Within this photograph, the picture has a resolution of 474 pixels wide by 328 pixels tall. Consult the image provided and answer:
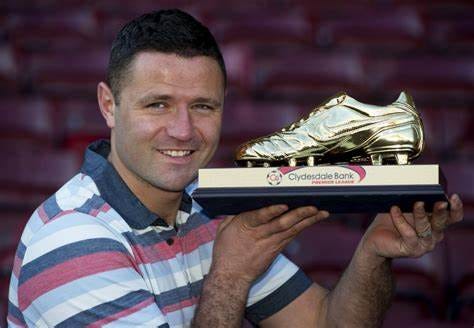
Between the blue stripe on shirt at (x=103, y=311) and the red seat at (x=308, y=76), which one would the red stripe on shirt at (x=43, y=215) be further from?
the red seat at (x=308, y=76)

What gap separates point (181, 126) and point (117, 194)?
0.68 ft

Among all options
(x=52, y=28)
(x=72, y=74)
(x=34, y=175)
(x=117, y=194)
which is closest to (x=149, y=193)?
(x=117, y=194)

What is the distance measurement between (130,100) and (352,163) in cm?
45

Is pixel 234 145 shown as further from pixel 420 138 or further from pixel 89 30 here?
pixel 420 138

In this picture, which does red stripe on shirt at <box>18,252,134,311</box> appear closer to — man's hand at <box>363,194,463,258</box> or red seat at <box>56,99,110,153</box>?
man's hand at <box>363,194,463,258</box>

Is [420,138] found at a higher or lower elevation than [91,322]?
higher

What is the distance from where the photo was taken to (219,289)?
1735 mm

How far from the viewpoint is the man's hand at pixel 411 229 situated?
1.58 metres

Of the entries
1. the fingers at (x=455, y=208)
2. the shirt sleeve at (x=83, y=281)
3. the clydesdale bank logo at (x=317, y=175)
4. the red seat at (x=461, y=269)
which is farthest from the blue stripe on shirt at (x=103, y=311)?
the red seat at (x=461, y=269)

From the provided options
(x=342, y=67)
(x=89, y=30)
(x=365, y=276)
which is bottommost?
(x=365, y=276)

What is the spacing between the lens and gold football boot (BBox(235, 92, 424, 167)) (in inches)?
63.2

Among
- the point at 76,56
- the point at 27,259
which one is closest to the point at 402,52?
the point at 76,56

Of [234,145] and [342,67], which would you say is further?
[342,67]

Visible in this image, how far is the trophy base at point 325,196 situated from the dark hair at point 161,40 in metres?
0.37
